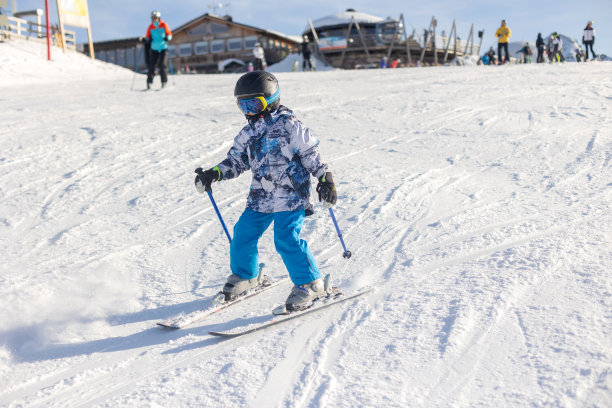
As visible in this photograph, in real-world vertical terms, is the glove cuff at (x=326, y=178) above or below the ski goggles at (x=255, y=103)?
below

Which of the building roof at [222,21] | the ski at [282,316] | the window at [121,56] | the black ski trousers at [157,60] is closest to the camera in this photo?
the ski at [282,316]

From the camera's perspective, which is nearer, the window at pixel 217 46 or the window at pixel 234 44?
the window at pixel 234 44

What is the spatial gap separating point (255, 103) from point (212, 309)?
129cm

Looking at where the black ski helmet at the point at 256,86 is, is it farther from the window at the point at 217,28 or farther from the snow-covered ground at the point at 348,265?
the window at the point at 217,28

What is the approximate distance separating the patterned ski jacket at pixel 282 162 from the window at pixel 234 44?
111ft

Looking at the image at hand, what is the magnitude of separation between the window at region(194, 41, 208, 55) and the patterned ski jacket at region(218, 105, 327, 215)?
35.3m

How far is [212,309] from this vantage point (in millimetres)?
3160

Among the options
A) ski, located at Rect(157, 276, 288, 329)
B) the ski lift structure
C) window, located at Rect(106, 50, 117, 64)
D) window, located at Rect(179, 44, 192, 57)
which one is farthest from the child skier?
window, located at Rect(106, 50, 117, 64)

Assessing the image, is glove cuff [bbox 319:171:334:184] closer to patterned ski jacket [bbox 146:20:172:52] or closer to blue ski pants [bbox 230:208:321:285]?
blue ski pants [bbox 230:208:321:285]

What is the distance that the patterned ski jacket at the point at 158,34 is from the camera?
11578 mm

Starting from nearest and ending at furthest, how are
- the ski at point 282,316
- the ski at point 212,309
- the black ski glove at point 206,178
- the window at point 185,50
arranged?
1. the ski at point 282,316
2. the ski at point 212,309
3. the black ski glove at point 206,178
4. the window at point 185,50

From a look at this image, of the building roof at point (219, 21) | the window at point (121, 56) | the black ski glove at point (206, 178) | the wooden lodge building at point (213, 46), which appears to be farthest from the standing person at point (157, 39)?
the window at point (121, 56)

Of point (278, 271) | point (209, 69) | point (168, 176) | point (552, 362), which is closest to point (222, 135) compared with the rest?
point (168, 176)

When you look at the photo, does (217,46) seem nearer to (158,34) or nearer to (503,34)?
(503,34)
